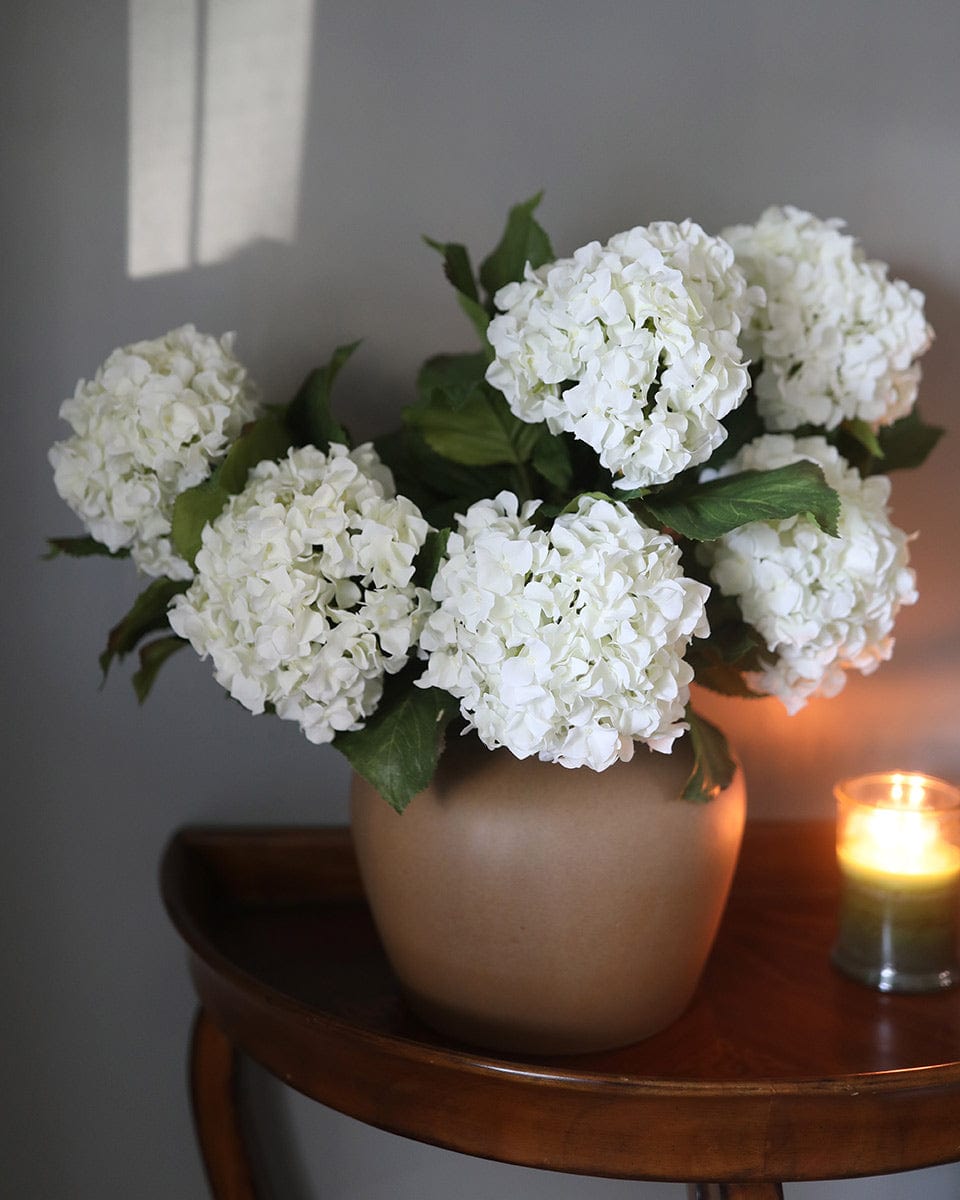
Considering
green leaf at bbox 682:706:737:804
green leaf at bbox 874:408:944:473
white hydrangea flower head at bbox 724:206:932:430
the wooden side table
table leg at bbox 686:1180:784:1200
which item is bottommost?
table leg at bbox 686:1180:784:1200

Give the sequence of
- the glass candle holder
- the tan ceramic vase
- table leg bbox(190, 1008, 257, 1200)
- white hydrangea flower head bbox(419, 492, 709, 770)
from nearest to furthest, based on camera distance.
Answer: white hydrangea flower head bbox(419, 492, 709, 770) → the tan ceramic vase → the glass candle holder → table leg bbox(190, 1008, 257, 1200)

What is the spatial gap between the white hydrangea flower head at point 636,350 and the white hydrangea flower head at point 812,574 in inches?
3.3

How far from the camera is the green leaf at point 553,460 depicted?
26.8 inches

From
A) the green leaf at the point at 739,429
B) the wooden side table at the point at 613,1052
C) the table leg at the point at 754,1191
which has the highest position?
the green leaf at the point at 739,429

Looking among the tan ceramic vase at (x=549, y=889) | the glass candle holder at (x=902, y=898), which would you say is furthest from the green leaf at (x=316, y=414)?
the glass candle holder at (x=902, y=898)

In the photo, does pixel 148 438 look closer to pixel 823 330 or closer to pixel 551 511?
pixel 551 511

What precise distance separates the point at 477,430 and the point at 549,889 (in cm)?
27

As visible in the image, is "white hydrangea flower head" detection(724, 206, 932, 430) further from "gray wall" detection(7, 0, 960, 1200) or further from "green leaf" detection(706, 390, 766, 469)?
"gray wall" detection(7, 0, 960, 1200)

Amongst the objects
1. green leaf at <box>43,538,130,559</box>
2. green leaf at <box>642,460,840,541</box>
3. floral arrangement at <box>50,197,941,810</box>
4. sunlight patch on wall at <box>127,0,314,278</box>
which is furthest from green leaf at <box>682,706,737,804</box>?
sunlight patch on wall at <box>127,0,314,278</box>

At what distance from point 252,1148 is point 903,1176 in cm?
55

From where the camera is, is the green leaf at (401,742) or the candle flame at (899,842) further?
the candle flame at (899,842)

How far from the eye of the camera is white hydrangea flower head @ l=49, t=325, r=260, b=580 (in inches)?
25.5

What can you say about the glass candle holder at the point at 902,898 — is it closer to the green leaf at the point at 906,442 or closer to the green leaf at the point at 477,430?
the green leaf at the point at 906,442

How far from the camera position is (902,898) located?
77 cm
